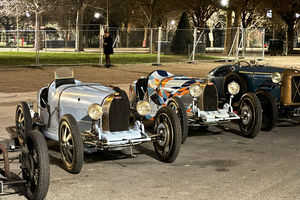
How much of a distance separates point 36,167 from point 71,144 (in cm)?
125

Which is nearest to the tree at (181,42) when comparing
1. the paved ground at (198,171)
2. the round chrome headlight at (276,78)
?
the round chrome headlight at (276,78)

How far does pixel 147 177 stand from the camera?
6516 mm

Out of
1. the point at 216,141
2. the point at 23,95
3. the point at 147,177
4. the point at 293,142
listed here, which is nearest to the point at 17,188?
the point at 147,177

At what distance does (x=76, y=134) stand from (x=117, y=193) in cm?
95

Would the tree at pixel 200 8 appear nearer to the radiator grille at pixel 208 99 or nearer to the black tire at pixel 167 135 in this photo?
the radiator grille at pixel 208 99

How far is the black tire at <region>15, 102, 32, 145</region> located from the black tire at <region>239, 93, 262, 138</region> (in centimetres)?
365

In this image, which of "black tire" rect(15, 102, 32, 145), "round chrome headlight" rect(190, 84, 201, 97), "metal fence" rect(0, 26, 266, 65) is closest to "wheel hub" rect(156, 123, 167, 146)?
"round chrome headlight" rect(190, 84, 201, 97)

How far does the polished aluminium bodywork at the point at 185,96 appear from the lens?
8.75 meters

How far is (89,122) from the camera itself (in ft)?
23.5

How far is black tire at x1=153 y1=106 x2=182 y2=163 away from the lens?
7.00 meters

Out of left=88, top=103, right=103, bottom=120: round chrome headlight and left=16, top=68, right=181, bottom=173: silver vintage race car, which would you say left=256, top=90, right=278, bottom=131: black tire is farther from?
left=88, top=103, right=103, bottom=120: round chrome headlight

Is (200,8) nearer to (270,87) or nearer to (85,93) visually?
(270,87)

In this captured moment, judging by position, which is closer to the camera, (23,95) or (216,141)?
(216,141)

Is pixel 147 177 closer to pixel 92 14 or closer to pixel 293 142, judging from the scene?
pixel 293 142
